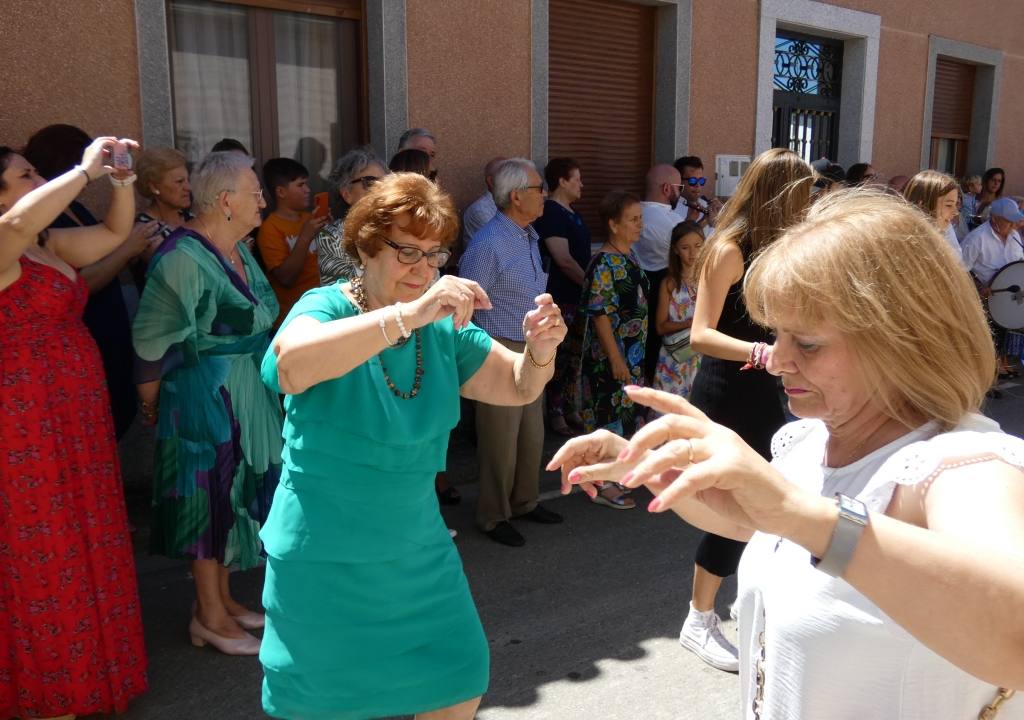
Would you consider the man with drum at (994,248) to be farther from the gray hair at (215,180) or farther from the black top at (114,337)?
the black top at (114,337)

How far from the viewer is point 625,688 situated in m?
3.37

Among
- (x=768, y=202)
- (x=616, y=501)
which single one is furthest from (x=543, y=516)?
(x=768, y=202)

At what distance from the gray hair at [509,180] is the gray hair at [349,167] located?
666mm

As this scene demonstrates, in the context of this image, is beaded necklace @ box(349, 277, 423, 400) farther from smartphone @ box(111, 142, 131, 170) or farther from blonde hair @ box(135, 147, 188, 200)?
blonde hair @ box(135, 147, 188, 200)

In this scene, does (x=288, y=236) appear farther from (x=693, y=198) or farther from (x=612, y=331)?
(x=693, y=198)

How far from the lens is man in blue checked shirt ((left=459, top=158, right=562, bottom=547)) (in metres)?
4.91

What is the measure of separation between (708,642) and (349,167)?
302 centimetres

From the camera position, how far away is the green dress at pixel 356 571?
2189 millimetres

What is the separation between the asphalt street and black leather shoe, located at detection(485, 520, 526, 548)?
0.05 meters

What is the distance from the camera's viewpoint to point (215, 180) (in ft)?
11.9

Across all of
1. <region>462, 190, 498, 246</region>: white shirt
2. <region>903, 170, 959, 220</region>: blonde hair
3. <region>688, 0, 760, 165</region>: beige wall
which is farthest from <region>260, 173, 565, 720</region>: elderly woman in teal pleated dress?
<region>688, 0, 760, 165</region>: beige wall

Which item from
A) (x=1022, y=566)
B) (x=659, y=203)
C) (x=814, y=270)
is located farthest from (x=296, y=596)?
(x=659, y=203)

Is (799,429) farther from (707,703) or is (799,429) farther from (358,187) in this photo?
(358,187)

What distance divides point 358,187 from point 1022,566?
13.2 feet
